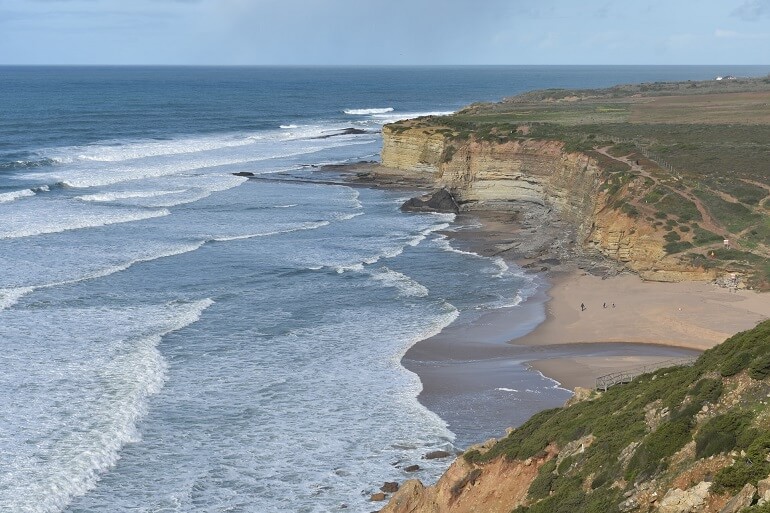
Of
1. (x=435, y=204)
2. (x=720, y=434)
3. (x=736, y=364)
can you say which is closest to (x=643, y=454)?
(x=720, y=434)

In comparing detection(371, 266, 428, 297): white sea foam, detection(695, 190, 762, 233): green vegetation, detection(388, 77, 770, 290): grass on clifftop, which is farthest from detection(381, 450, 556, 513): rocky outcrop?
detection(695, 190, 762, 233): green vegetation

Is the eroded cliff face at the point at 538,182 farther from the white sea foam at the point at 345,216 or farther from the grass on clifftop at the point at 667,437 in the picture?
the grass on clifftop at the point at 667,437

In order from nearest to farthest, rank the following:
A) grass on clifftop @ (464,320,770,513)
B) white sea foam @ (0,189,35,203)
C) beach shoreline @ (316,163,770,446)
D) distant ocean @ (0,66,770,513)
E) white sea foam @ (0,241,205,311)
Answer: grass on clifftop @ (464,320,770,513), distant ocean @ (0,66,770,513), beach shoreline @ (316,163,770,446), white sea foam @ (0,241,205,311), white sea foam @ (0,189,35,203)

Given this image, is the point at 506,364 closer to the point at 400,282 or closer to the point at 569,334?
the point at 569,334

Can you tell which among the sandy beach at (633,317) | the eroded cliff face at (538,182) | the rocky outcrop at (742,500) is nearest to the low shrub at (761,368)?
the rocky outcrop at (742,500)

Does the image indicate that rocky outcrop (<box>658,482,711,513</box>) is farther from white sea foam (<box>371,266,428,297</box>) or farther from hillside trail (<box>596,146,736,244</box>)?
hillside trail (<box>596,146,736,244</box>)

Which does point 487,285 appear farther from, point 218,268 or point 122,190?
point 122,190
